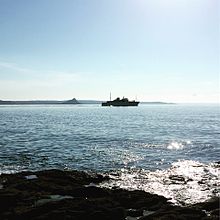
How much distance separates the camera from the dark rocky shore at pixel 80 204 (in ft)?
54.7

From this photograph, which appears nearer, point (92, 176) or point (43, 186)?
point (43, 186)

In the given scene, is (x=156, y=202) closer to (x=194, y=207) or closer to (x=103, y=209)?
(x=194, y=207)

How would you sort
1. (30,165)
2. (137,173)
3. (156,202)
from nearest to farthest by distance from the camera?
(156,202), (137,173), (30,165)

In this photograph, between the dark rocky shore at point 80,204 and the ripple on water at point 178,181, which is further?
the ripple on water at point 178,181

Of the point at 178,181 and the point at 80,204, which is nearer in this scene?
the point at 80,204

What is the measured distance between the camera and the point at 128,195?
790 inches

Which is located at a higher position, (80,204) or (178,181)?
(80,204)

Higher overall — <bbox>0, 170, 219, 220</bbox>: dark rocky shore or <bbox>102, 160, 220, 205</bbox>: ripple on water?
<bbox>0, 170, 219, 220</bbox>: dark rocky shore

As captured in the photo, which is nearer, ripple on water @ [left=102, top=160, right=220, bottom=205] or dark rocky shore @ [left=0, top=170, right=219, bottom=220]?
dark rocky shore @ [left=0, top=170, right=219, bottom=220]

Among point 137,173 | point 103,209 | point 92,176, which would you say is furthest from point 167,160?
point 103,209

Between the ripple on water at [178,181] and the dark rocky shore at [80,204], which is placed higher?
the dark rocky shore at [80,204]

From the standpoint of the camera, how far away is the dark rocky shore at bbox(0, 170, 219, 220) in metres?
16.7

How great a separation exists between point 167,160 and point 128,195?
50.4 feet

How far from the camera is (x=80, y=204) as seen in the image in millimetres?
17812
